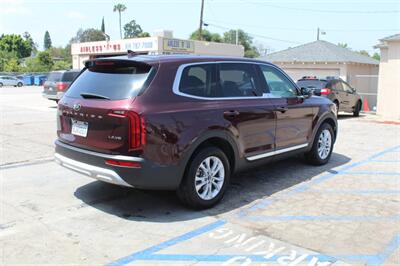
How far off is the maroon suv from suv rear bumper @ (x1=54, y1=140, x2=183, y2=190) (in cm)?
1

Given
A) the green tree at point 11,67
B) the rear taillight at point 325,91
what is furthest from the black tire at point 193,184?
the green tree at point 11,67

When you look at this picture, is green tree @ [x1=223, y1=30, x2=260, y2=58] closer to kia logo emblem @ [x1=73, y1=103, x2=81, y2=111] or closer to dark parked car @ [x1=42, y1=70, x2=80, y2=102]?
dark parked car @ [x1=42, y1=70, x2=80, y2=102]

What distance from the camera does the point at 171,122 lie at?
4.60 metres

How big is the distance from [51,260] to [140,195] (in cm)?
200

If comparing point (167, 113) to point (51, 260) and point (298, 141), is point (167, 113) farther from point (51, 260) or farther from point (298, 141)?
point (298, 141)

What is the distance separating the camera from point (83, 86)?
5176 millimetres

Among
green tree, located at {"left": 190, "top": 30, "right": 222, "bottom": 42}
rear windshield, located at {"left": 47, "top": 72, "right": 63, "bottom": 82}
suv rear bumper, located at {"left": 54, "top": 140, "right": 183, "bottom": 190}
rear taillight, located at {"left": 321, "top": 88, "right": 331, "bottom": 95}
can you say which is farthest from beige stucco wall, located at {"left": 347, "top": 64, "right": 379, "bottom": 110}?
green tree, located at {"left": 190, "top": 30, "right": 222, "bottom": 42}

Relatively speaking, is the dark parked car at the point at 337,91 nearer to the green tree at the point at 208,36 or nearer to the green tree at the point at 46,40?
the green tree at the point at 208,36

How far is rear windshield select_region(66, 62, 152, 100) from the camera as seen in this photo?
4656mm

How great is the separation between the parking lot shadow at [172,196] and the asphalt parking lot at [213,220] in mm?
13

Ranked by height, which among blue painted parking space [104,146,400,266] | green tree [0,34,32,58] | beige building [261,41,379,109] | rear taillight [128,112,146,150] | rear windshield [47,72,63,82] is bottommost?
blue painted parking space [104,146,400,266]

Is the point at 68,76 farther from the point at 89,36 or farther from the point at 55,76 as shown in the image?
the point at 89,36

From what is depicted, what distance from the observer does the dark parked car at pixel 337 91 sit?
15.2m

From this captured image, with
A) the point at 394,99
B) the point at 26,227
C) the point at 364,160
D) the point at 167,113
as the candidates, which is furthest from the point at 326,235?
the point at 394,99
